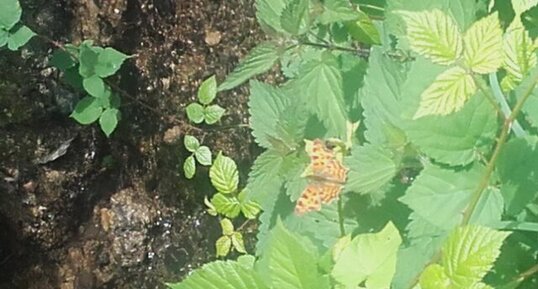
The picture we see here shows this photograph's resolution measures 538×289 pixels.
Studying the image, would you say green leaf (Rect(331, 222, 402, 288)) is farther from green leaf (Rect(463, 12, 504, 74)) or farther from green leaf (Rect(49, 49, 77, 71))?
green leaf (Rect(49, 49, 77, 71))

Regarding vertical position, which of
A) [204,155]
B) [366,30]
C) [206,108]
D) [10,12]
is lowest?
[204,155]

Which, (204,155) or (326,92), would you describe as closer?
(326,92)

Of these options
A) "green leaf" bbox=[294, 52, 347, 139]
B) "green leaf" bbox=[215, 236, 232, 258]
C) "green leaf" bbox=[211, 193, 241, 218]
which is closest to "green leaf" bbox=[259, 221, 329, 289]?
"green leaf" bbox=[294, 52, 347, 139]

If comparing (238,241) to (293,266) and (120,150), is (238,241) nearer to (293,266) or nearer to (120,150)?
(120,150)

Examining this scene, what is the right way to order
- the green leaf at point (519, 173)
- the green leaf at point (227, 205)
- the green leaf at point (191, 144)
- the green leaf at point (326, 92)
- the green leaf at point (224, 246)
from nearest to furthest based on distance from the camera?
the green leaf at point (519, 173) < the green leaf at point (326, 92) < the green leaf at point (227, 205) < the green leaf at point (224, 246) < the green leaf at point (191, 144)

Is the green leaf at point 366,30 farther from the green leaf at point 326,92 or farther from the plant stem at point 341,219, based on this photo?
the plant stem at point 341,219

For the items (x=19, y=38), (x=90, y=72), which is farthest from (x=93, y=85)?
(x=19, y=38)

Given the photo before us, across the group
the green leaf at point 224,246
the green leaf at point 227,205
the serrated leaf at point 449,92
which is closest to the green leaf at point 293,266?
the serrated leaf at point 449,92
